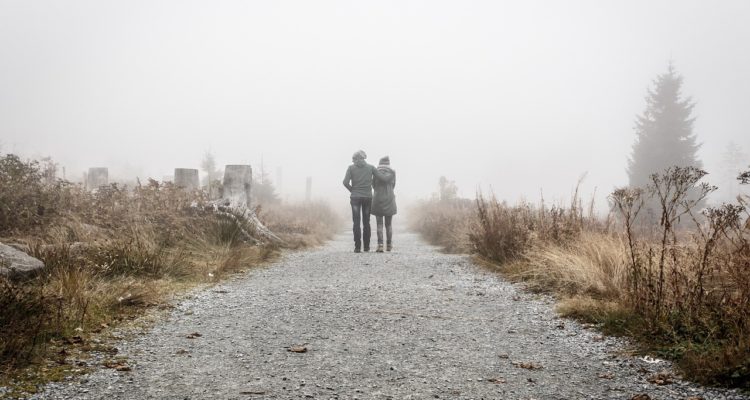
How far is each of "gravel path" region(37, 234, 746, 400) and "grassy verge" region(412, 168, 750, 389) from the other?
0.82 ft

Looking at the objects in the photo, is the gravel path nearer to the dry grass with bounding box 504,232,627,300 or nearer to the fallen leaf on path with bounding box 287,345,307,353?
the fallen leaf on path with bounding box 287,345,307,353

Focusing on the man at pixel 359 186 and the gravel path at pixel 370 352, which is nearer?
the gravel path at pixel 370 352

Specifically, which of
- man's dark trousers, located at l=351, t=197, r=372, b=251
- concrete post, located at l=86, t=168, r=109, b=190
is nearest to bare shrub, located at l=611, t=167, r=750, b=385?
man's dark trousers, located at l=351, t=197, r=372, b=251

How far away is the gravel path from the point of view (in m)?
3.21

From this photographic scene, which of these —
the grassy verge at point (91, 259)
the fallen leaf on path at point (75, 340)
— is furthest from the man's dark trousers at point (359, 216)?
the fallen leaf on path at point (75, 340)

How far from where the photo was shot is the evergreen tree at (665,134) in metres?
29.3

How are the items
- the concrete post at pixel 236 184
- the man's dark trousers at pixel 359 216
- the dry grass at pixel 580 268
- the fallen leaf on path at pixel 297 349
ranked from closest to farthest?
the fallen leaf on path at pixel 297 349
the dry grass at pixel 580 268
the man's dark trousers at pixel 359 216
the concrete post at pixel 236 184

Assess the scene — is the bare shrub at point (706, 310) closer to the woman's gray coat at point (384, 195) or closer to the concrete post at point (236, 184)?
the woman's gray coat at point (384, 195)

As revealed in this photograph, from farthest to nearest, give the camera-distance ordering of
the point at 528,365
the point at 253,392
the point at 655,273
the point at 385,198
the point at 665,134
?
the point at 665,134, the point at 385,198, the point at 655,273, the point at 528,365, the point at 253,392

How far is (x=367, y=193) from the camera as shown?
37.9 feet

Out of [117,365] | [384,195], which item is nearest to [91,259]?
[117,365]

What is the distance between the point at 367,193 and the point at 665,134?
25.7 metres

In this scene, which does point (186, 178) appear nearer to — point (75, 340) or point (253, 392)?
point (75, 340)

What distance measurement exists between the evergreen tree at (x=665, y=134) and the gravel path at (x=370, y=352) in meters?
27.7
